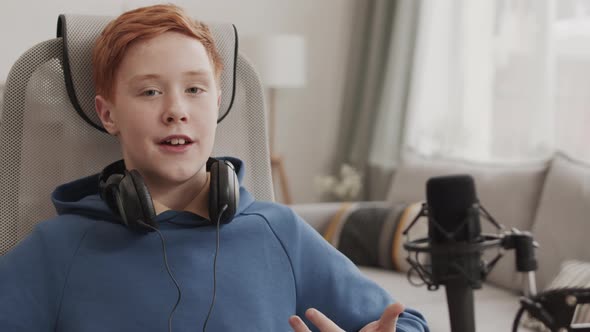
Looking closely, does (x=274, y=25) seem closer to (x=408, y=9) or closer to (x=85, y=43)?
(x=408, y=9)

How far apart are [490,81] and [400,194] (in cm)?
69

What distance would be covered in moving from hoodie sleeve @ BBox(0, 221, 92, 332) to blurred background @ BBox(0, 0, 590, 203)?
194cm

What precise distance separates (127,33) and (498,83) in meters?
2.64

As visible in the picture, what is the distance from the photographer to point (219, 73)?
1.47 m

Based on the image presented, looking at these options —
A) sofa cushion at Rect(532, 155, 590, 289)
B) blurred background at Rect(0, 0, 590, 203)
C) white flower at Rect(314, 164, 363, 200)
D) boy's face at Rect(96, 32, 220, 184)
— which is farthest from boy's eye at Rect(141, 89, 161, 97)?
white flower at Rect(314, 164, 363, 200)

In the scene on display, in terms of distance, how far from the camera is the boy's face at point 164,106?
130 cm

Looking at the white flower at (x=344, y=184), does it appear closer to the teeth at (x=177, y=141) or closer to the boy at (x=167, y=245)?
the boy at (x=167, y=245)

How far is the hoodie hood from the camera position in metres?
1.31

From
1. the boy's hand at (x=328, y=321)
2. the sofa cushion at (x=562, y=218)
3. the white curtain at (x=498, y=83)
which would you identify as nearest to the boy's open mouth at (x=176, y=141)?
the boy's hand at (x=328, y=321)

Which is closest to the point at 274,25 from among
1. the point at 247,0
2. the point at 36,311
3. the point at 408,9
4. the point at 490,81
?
the point at 247,0

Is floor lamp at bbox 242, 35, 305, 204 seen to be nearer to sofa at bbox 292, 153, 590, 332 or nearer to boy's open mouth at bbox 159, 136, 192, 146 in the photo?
sofa at bbox 292, 153, 590, 332

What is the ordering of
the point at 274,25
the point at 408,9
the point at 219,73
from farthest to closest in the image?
the point at 274,25 < the point at 408,9 < the point at 219,73

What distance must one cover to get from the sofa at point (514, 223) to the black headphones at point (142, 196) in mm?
1273

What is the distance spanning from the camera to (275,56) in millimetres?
3869
